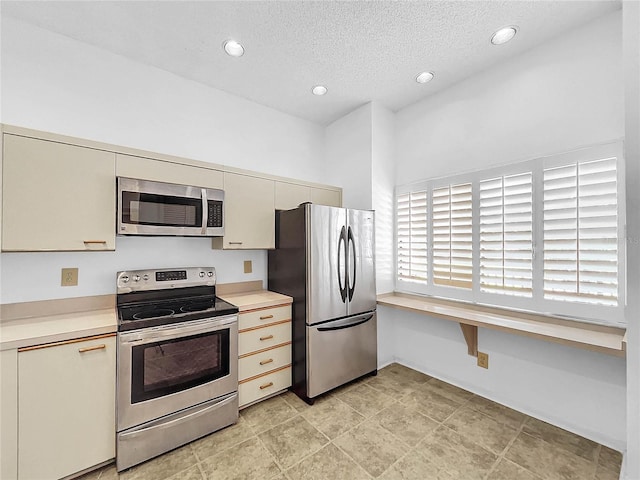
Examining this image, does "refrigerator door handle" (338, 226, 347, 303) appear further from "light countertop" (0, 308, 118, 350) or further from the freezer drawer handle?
"light countertop" (0, 308, 118, 350)

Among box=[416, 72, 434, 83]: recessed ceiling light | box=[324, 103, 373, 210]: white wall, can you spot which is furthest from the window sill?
box=[416, 72, 434, 83]: recessed ceiling light

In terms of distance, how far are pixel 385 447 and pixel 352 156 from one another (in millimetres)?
2711

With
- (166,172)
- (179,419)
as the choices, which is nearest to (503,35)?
(166,172)

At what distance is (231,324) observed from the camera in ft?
7.34

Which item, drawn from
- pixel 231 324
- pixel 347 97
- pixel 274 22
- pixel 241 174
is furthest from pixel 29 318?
pixel 347 97

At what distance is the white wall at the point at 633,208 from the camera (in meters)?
0.27

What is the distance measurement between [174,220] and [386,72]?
2201 millimetres

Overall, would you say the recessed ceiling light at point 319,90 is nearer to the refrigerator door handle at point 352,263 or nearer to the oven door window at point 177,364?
the refrigerator door handle at point 352,263

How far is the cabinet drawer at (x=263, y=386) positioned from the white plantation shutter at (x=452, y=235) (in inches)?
66.6

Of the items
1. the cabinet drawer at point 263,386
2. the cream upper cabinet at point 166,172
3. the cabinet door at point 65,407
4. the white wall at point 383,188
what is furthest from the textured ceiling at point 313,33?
the cabinet drawer at point 263,386

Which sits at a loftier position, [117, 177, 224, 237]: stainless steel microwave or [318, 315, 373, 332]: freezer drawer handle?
[117, 177, 224, 237]: stainless steel microwave

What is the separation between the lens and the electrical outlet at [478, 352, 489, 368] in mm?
2553

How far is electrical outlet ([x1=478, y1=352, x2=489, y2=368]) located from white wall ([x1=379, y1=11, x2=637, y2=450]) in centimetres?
4

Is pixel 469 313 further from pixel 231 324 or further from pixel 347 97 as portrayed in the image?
pixel 347 97
